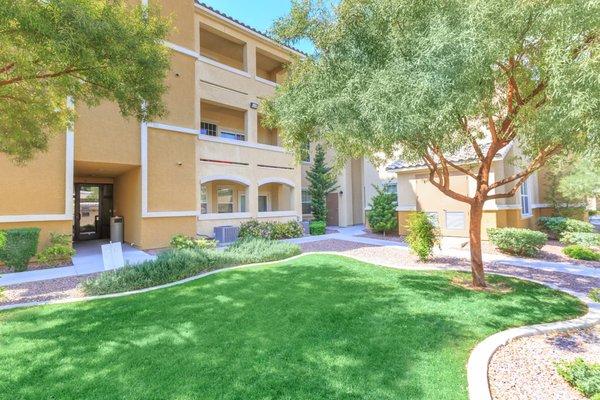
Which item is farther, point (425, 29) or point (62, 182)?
point (62, 182)

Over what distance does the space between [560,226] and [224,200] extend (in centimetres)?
1784

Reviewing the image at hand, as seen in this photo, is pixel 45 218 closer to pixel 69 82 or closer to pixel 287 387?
pixel 69 82

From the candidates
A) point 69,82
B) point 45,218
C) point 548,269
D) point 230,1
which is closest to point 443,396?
point 69,82

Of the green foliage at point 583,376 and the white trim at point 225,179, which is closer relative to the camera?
the green foliage at point 583,376

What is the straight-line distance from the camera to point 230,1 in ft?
47.5

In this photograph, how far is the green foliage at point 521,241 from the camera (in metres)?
10.9

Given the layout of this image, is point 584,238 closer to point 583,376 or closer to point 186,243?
point 583,376

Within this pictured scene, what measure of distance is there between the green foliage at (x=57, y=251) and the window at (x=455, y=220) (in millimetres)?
16747

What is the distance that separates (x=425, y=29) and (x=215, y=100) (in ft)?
42.2

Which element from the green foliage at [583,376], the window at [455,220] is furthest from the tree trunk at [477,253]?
the window at [455,220]

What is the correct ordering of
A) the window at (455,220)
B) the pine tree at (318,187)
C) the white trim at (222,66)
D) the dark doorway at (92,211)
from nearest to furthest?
the window at (455,220), the white trim at (222,66), the dark doorway at (92,211), the pine tree at (318,187)

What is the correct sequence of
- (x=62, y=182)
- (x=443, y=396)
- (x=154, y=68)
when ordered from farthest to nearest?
(x=62, y=182) < (x=154, y=68) < (x=443, y=396)

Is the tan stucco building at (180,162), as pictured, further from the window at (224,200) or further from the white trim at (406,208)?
the white trim at (406,208)

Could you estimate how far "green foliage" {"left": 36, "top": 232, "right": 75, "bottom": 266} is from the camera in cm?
1005
